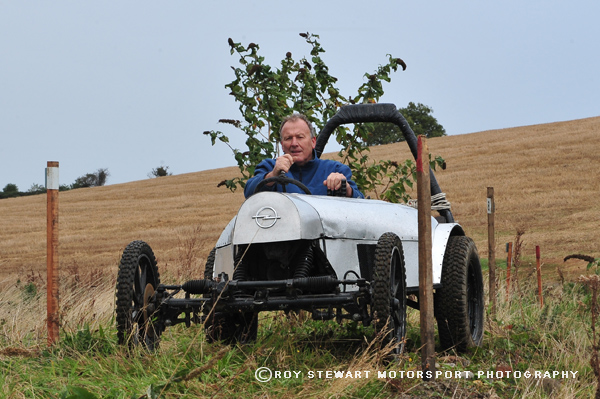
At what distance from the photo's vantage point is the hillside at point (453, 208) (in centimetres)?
1666

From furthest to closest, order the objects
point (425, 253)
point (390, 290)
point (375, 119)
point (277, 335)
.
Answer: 1. point (375, 119)
2. point (277, 335)
3. point (390, 290)
4. point (425, 253)

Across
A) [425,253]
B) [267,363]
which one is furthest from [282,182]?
[425,253]

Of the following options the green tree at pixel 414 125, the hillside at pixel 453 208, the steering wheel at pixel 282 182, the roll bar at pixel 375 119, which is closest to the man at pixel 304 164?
the steering wheel at pixel 282 182

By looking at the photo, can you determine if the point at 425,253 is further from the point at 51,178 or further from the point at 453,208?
the point at 453,208

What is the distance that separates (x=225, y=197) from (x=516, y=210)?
1417 cm

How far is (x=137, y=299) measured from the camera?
4918 mm

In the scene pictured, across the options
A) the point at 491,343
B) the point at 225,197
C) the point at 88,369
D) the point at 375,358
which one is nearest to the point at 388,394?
the point at 375,358

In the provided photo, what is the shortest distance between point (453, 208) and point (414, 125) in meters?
44.1

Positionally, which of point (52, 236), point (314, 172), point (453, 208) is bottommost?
point (52, 236)

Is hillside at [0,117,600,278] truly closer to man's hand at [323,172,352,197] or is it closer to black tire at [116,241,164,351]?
man's hand at [323,172,352,197]

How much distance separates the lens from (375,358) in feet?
14.0

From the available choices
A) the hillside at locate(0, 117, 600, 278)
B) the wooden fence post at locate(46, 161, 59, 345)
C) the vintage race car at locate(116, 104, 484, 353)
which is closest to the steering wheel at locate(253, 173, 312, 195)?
the vintage race car at locate(116, 104, 484, 353)

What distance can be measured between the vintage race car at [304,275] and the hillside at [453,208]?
4082 millimetres

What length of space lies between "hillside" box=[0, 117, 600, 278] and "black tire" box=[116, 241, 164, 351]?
13.1 ft
